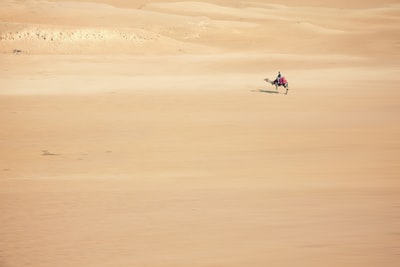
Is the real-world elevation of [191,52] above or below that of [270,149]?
above

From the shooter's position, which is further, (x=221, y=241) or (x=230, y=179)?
(x=230, y=179)

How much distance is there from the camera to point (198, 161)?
11.2 metres

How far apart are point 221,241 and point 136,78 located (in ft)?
59.9

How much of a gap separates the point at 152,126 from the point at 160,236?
821 cm

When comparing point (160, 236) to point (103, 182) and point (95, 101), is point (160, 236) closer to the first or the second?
point (103, 182)

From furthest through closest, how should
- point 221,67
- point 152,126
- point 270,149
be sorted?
point 221,67 < point 152,126 < point 270,149

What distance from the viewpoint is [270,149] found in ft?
39.7

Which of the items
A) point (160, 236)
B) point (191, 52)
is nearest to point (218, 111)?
point (160, 236)

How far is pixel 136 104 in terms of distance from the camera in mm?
18250

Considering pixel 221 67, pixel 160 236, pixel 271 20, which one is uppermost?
pixel 271 20

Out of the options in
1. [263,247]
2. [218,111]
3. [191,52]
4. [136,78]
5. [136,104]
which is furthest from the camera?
[191,52]

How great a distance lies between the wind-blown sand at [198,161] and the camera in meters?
6.53

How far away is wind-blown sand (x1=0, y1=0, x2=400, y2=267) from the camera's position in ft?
21.4

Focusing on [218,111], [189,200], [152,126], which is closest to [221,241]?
[189,200]
